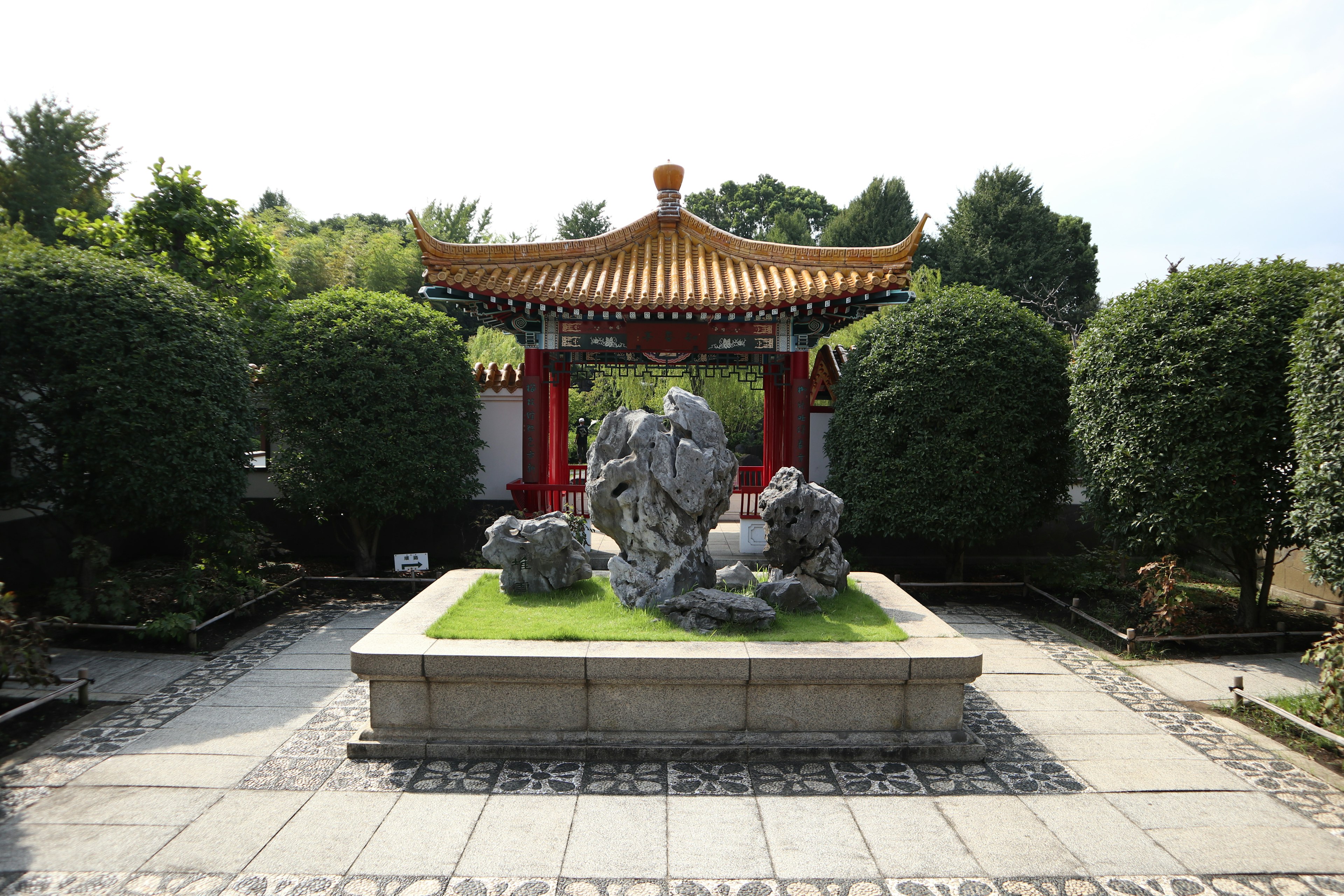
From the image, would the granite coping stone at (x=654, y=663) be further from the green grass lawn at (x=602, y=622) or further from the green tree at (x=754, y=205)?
the green tree at (x=754, y=205)

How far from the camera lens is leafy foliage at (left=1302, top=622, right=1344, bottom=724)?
466 centimetres

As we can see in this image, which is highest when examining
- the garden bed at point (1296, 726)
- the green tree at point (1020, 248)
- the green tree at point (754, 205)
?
the green tree at point (754, 205)

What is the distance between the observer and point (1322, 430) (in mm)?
5430

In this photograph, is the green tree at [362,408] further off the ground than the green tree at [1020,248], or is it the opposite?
the green tree at [1020,248]

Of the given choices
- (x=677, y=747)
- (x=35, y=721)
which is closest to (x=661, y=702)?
(x=677, y=747)

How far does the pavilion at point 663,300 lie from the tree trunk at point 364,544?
1939 mm

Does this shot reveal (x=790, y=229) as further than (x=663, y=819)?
Yes

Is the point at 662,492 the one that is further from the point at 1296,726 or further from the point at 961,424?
Answer: the point at 1296,726

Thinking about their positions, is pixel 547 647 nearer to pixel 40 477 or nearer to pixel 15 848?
pixel 15 848

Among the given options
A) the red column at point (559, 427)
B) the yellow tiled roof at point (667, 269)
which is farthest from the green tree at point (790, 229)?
the red column at point (559, 427)

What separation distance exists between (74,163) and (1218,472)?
30.6 meters

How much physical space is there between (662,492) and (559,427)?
5.35 metres

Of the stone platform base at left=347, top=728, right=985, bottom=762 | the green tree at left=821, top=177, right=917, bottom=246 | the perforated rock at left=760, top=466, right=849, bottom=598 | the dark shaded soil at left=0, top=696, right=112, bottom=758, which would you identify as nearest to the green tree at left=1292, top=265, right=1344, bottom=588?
the stone platform base at left=347, top=728, right=985, bottom=762

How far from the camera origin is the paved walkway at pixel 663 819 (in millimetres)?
3402
